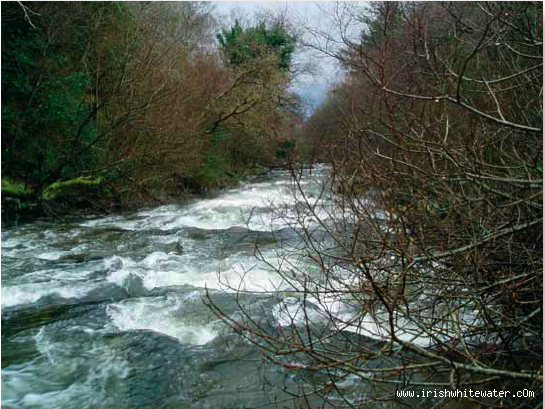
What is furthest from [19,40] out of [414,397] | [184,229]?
[414,397]

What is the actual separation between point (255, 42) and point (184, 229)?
39.0 ft

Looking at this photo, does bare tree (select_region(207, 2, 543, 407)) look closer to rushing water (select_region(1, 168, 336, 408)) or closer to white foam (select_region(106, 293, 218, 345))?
rushing water (select_region(1, 168, 336, 408))

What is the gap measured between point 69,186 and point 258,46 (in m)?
10.4

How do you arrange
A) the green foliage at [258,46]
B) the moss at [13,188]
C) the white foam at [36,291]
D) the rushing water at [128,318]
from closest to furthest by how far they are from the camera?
the rushing water at [128,318]
the white foam at [36,291]
the moss at [13,188]
the green foliage at [258,46]

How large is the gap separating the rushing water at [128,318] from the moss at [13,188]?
1.66m

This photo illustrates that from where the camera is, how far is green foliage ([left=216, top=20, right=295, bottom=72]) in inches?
813

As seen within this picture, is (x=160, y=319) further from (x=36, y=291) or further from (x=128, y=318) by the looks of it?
(x=36, y=291)

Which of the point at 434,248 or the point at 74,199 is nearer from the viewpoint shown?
the point at 434,248

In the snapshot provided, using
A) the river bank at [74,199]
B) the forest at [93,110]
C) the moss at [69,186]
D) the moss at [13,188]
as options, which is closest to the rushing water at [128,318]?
the river bank at [74,199]

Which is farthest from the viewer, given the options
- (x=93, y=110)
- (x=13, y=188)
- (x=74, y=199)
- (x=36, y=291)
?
(x=74, y=199)

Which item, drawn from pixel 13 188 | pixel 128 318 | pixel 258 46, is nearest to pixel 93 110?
pixel 13 188

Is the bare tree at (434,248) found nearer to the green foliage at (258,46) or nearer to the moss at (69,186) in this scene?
the moss at (69,186)

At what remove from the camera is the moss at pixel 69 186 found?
1323 cm

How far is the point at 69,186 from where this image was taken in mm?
13625
